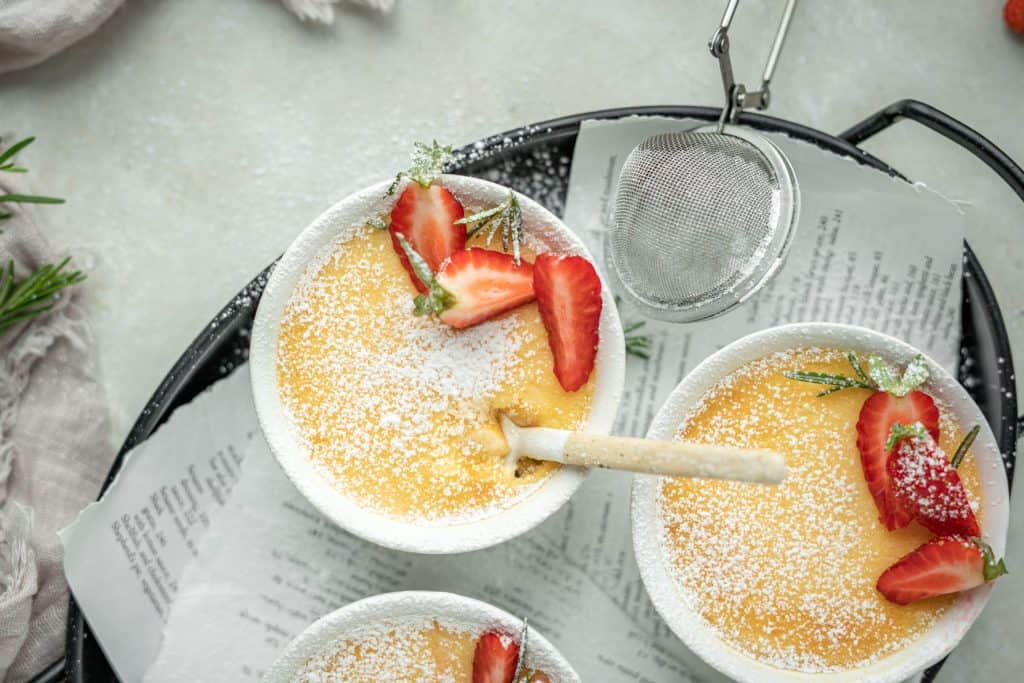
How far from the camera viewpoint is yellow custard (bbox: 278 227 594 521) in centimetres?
130

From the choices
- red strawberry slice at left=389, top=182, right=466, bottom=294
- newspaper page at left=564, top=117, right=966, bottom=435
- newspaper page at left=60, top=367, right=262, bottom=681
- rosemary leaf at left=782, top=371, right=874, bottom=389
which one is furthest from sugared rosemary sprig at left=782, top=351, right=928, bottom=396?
newspaper page at left=60, top=367, right=262, bottom=681

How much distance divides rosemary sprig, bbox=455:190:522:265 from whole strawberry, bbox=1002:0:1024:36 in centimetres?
99

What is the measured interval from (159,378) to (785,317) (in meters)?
1.08

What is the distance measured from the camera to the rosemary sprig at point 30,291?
59.8 inches

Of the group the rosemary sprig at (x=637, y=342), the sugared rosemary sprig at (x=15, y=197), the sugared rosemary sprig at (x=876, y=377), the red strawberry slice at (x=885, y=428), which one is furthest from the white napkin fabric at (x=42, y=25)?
the red strawberry slice at (x=885, y=428)

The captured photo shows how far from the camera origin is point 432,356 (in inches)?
51.1

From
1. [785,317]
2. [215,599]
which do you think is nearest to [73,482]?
[215,599]

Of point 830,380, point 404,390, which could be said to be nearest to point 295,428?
point 404,390

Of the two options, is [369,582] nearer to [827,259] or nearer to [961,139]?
[827,259]

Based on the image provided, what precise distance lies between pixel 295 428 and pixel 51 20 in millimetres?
830

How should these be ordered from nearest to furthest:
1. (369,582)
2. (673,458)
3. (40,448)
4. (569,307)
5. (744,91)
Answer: (673,458) → (569,307) → (744,91) → (369,582) → (40,448)

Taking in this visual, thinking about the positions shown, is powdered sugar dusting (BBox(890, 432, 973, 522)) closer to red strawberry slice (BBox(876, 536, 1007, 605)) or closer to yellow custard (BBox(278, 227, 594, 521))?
red strawberry slice (BBox(876, 536, 1007, 605))

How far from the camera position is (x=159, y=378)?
1680mm

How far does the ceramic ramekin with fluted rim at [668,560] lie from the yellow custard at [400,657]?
28 centimetres
